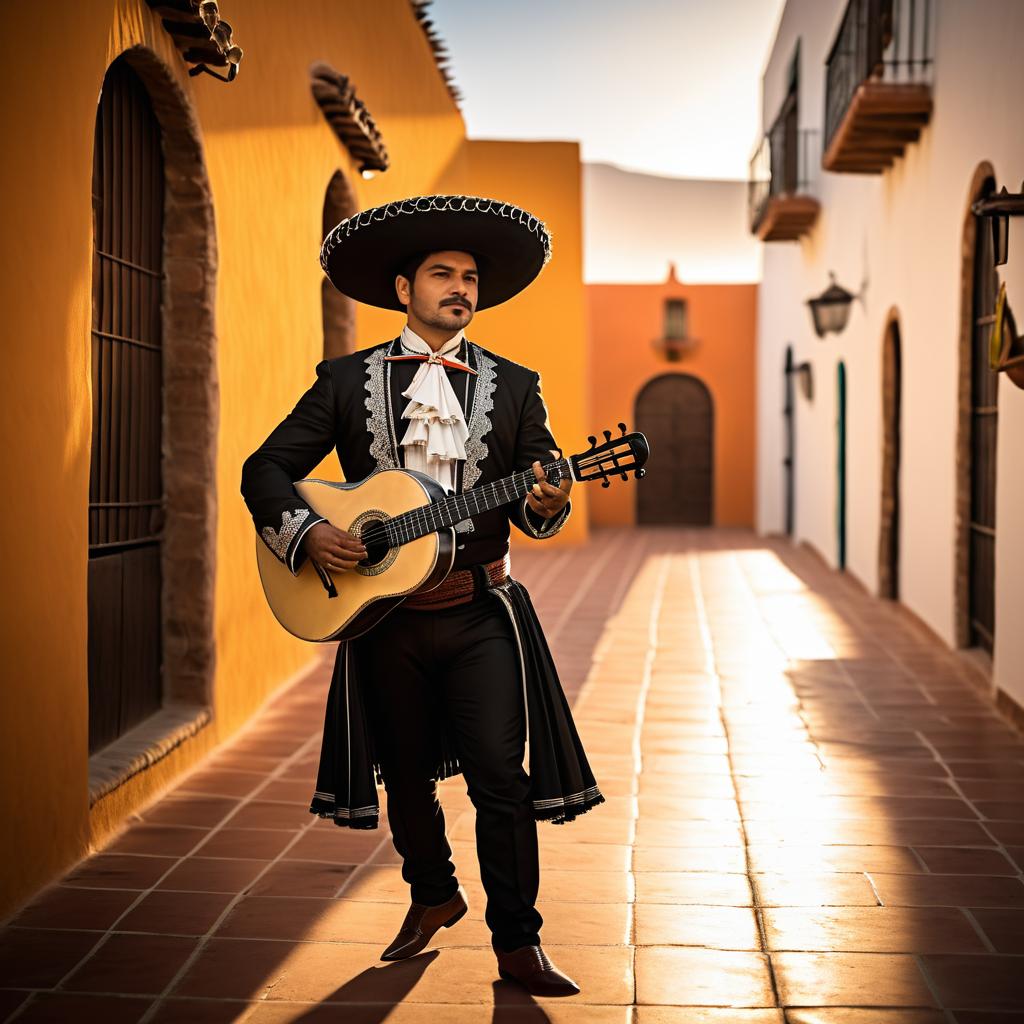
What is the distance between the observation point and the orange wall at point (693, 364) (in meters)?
22.4

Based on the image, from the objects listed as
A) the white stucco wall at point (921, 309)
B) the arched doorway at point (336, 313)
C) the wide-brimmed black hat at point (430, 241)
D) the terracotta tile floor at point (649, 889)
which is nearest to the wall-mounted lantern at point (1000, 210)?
the white stucco wall at point (921, 309)

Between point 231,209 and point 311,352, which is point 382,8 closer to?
point 311,352

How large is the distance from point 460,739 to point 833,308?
35.0 feet

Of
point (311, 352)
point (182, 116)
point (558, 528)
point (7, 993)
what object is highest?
point (182, 116)

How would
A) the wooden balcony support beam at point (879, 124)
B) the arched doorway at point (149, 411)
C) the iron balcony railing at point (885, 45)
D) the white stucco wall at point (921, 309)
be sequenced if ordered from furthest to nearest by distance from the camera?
the iron balcony railing at point (885, 45), the wooden balcony support beam at point (879, 124), the white stucco wall at point (921, 309), the arched doorway at point (149, 411)

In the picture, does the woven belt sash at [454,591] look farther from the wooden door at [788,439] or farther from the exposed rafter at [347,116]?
the wooden door at [788,439]

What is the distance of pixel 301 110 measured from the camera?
7.66 meters

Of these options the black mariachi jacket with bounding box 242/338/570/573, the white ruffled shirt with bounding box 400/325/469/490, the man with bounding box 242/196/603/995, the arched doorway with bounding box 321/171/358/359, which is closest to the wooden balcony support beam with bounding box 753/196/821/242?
the arched doorway with bounding box 321/171/358/359

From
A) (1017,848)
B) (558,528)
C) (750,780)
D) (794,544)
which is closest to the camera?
(558,528)

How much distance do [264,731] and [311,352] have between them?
2586 millimetres

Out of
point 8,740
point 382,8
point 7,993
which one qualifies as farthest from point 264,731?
point 382,8

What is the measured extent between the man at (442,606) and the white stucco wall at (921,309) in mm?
3636

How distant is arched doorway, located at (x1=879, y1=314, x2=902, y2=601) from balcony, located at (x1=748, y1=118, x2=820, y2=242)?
16.8ft

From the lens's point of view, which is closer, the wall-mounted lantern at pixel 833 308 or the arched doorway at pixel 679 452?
the wall-mounted lantern at pixel 833 308
